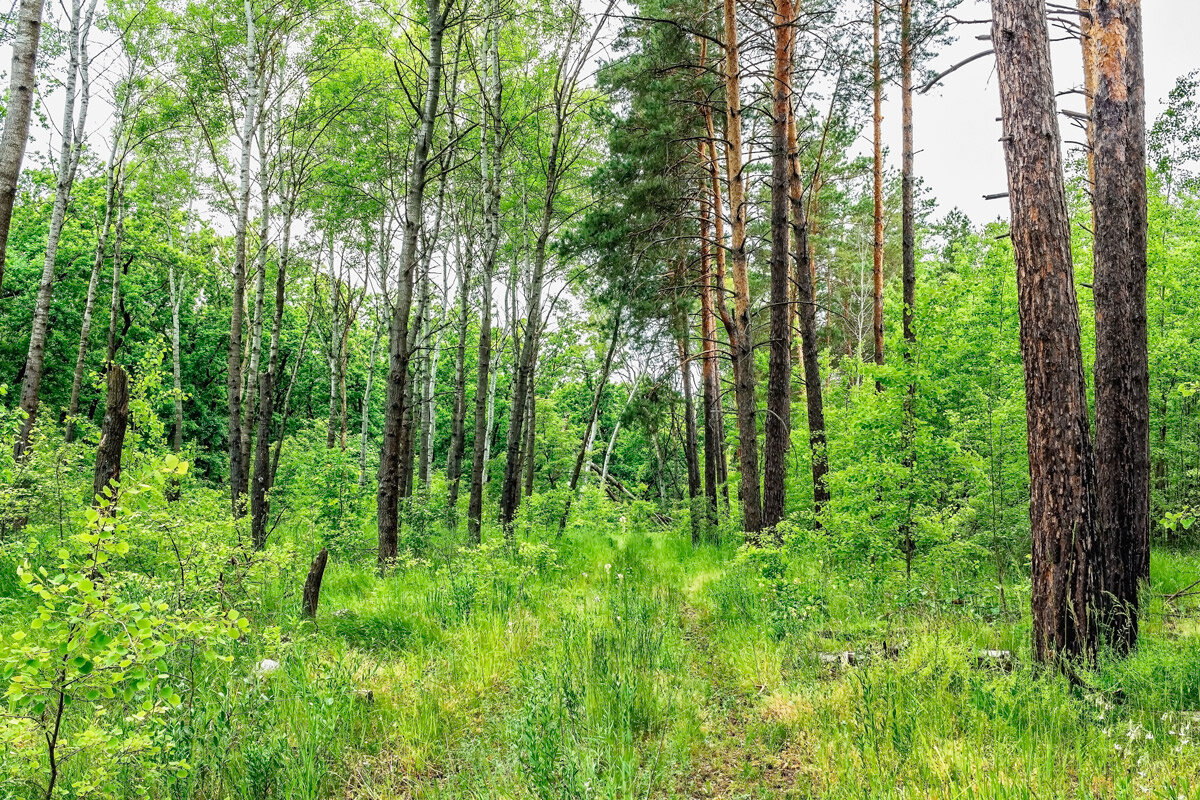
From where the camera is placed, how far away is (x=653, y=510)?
17953 millimetres

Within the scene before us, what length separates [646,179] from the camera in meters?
11.2

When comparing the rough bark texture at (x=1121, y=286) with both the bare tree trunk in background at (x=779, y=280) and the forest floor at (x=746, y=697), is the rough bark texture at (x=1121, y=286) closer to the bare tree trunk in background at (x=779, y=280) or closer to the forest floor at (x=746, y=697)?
the forest floor at (x=746, y=697)

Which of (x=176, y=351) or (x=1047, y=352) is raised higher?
(x=176, y=351)

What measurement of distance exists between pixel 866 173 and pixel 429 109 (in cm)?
1406

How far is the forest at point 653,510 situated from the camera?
113 inches

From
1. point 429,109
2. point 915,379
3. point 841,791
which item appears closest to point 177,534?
point 841,791

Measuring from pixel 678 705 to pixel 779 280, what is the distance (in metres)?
6.72

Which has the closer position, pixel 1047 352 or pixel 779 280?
pixel 1047 352

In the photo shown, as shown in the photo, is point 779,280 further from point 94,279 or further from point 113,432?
point 94,279

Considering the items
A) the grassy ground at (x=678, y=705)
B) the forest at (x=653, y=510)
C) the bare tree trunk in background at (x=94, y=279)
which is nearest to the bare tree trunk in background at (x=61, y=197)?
the forest at (x=653, y=510)

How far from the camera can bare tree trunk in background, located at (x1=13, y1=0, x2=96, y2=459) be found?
945cm

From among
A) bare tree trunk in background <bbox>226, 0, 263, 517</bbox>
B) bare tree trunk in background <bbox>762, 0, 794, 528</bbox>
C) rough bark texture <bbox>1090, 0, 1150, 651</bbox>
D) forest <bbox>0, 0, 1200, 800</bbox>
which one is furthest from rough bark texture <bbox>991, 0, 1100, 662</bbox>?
bare tree trunk in background <bbox>226, 0, 263, 517</bbox>

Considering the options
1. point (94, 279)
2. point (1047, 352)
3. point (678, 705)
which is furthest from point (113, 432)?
point (94, 279)

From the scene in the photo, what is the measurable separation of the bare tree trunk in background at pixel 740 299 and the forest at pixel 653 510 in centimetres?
8
